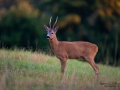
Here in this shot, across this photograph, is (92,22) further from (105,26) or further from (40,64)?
(40,64)

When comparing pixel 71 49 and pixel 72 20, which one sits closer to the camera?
pixel 71 49

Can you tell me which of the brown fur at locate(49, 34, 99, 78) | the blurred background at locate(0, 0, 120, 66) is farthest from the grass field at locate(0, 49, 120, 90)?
the blurred background at locate(0, 0, 120, 66)

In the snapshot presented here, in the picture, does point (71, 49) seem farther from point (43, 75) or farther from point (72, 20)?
point (72, 20)

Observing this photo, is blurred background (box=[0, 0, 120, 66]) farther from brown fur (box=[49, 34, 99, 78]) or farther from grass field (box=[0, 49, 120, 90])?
brown fur (box=[49, 34, 99, 78])

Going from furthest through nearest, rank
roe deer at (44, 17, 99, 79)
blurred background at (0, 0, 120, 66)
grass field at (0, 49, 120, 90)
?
blurred background at (0, 0, 120, 66), roe deer at (44, 17, 99, 79), grass field at (0, 49, 120, 90)

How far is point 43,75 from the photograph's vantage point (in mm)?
14195

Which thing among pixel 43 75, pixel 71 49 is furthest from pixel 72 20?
pixel 43 75

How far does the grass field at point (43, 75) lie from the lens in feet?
41.6

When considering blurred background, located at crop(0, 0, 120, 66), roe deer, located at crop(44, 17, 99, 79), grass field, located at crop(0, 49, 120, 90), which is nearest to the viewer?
grass field, located at crop(0, 49, 120, 90)

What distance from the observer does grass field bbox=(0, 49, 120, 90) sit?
12.7m

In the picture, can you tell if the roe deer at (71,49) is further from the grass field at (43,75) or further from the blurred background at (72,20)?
the blurred background at (72,20)

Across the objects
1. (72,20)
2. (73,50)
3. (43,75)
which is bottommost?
(43,75)

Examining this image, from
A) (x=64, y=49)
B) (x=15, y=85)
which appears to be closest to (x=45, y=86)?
(x=15, y=85)

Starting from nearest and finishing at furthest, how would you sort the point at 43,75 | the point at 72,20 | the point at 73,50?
the point at 43,75, the point at 73,50, the point at 72,20
